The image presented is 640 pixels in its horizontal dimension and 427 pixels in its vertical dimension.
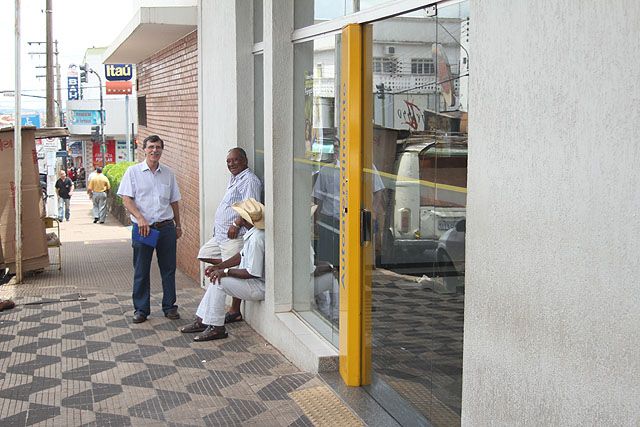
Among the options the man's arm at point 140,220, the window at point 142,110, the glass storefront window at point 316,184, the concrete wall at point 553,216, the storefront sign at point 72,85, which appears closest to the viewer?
the concrete wall at point 553,216

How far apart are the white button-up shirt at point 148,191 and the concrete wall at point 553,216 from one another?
483cm

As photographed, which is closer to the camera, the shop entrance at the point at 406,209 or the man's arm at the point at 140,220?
the shop entrance at the point at 406,209

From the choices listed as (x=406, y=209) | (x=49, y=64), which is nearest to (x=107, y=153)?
(x=49, y=64)

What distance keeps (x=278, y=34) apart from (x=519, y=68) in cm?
391

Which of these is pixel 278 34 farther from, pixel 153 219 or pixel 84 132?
pixel 84 132

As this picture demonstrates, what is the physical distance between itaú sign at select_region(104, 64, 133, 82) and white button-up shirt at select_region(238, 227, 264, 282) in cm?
2562

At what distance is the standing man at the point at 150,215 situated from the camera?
8.20m

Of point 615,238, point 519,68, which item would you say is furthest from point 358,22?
point 615,238

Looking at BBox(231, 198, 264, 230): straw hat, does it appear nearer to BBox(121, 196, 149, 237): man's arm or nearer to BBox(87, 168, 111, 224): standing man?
BBox(121, 196, 149, 237): man's arm

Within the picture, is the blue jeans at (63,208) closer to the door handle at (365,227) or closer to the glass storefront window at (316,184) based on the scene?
the glass storefront window at (316,184)

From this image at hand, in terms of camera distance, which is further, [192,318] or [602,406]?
[192,318]

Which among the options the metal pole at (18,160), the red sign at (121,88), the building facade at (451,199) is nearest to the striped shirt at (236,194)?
the building facade at (451,199)

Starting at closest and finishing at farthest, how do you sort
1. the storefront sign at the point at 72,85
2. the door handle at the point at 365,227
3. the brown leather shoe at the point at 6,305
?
the door handle at the point at 365,227 → the brown leather shoe at the point at 6,305 → the storefront sign at the point at 72,85

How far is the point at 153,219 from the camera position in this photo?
8.23m
